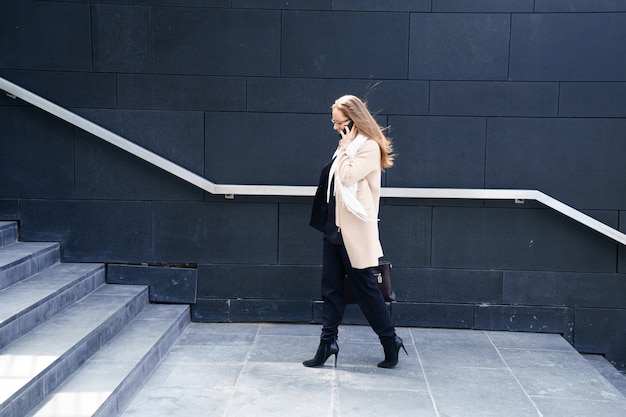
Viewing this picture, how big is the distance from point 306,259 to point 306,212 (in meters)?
0.37

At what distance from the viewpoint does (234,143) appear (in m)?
5.23

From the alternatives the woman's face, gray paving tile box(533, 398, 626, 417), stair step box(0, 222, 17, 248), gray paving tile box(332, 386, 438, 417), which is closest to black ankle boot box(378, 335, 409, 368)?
gray paving tile box(332, 386, 438, 417)

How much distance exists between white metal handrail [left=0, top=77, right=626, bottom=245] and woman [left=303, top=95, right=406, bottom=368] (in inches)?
32.4

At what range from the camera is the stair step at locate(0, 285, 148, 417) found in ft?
10.5

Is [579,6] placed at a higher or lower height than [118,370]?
higher

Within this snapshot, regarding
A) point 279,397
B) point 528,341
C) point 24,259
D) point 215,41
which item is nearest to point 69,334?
point 24,259

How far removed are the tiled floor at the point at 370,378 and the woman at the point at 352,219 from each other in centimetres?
28

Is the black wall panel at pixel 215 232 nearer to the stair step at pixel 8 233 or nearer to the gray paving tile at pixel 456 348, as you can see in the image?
the stair step at pixel 8 233

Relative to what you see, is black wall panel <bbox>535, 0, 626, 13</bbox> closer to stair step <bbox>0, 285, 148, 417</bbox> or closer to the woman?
the woman

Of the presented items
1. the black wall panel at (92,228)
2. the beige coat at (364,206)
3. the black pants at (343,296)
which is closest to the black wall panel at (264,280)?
the black wall panel at (92,228)

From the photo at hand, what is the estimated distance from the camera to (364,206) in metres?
4.17

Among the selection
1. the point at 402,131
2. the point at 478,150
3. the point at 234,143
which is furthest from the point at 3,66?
the point at 478,150

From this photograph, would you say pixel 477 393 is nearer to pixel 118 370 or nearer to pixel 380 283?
pixel 380 283

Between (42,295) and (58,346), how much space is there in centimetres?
60
